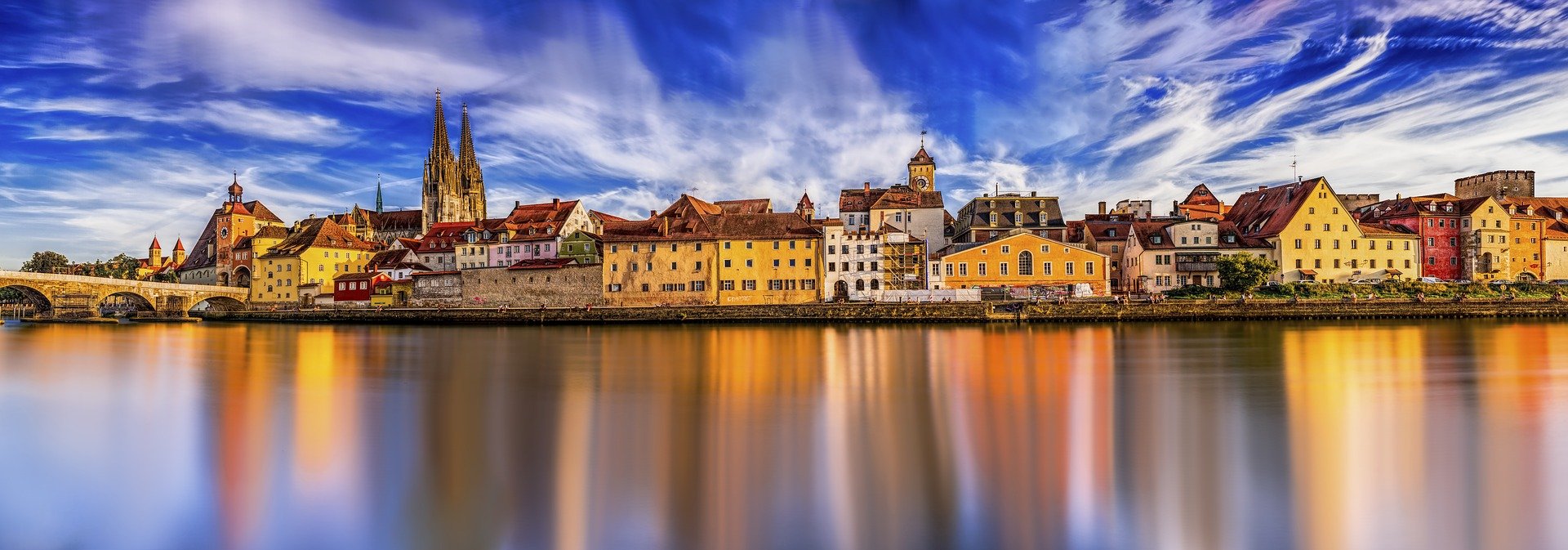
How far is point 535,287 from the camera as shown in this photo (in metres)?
50.2

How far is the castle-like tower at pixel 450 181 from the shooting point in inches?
3607

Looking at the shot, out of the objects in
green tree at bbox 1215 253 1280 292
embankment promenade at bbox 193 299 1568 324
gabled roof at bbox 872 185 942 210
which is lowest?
embankment promenade at bbox 193 299 1568 324

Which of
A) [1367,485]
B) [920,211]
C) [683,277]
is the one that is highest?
[920,211]

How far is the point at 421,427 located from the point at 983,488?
9641mm

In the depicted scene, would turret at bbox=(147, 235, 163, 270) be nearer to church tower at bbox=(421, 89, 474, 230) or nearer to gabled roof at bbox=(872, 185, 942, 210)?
church tower at bbox=(421, 89, 474, 230)

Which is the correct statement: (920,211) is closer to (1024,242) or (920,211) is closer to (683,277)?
(1024,242)

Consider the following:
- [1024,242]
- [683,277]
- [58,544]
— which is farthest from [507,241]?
[58,544]

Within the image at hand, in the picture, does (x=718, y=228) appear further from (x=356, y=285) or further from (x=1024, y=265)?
(x=356, y=285)

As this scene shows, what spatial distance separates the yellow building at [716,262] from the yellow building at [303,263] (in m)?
29.7

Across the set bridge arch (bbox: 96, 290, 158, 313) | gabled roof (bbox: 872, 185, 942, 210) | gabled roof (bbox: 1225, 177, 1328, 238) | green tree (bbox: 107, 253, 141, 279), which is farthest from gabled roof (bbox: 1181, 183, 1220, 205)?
green tree (bbox: 107, 253, 141, 279)

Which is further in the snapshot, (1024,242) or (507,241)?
(507,241)

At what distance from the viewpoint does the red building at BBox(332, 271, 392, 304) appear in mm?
57062

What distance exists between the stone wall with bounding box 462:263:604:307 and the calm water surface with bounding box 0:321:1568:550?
26199 millimetres

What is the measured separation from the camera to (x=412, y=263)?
199 feet
